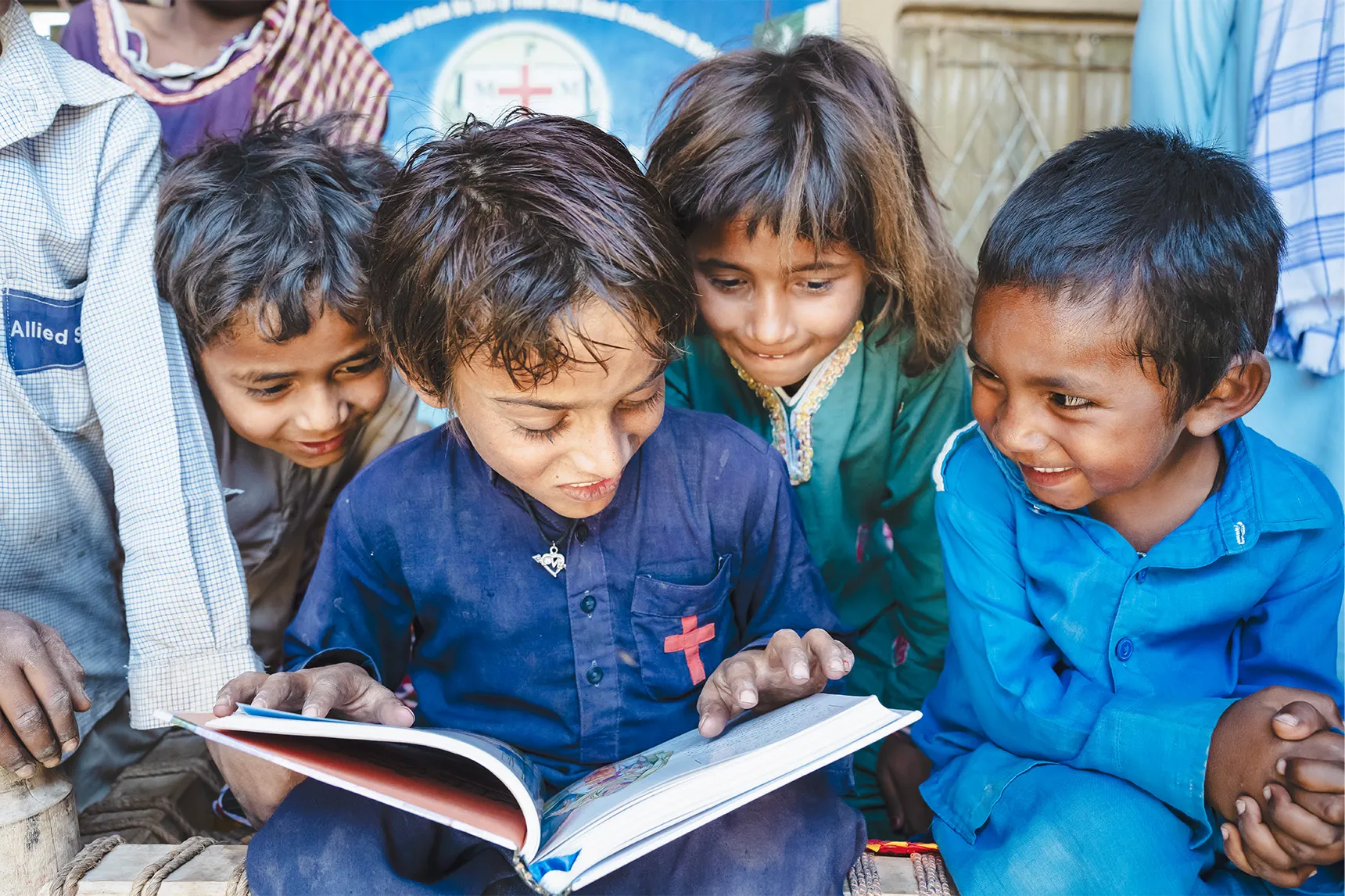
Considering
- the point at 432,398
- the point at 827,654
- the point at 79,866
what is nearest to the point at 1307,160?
the point at 827,654

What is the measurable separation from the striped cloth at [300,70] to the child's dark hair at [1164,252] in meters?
1.29

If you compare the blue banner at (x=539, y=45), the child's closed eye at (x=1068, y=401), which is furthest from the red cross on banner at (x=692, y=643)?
the blue banner at (x=539, y=45)

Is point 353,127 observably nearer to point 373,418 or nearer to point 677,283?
point 373,418

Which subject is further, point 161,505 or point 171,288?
point 171,288

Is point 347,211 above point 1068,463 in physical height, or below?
above

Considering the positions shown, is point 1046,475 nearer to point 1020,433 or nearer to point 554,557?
point 1020,433

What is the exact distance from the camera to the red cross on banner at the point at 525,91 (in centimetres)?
239

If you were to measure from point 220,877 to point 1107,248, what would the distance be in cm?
114

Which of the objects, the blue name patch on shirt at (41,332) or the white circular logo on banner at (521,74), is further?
the white circular logo on banner at (521,74)

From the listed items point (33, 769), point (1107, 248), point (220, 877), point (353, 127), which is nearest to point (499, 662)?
point (220, 877)

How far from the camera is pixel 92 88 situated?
1396 millimetres

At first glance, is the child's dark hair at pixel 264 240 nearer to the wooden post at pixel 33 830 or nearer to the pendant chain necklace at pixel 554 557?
the pendant chain necklace at pixel 554 557

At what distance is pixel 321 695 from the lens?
3.32 ft

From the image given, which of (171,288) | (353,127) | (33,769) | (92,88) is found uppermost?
(92,88)
